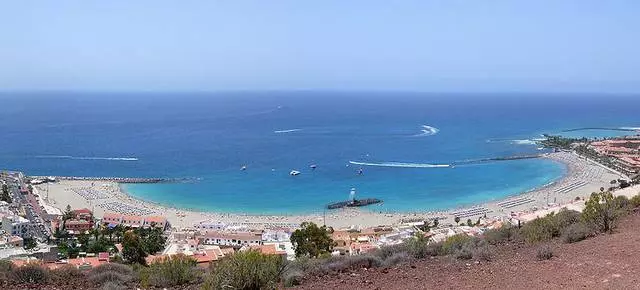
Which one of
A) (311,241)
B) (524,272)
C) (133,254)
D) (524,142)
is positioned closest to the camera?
(524,272)

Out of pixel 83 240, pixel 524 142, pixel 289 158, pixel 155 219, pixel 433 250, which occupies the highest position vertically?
pixel 433 250

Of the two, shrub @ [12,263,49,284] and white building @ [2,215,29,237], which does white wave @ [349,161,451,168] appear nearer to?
white building @ [2,215,29,237]

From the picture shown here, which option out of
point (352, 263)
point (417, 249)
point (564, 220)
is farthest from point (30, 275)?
point (564, 220)

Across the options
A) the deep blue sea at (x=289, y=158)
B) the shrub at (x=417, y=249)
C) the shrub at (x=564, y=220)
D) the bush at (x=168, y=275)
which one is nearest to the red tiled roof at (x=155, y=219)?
the deep blue sea at (x=289, y=158)

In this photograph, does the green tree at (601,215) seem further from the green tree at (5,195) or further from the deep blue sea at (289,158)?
the green tree at (5,195)

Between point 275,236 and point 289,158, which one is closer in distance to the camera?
point 275,236

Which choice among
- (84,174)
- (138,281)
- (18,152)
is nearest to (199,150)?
(84,174)

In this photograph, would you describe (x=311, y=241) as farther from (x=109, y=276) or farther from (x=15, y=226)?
(x=15, y=226)

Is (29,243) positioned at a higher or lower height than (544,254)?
lower
